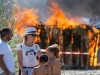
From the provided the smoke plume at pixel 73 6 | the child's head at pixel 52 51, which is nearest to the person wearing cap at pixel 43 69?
the child's head at pixel 52 51

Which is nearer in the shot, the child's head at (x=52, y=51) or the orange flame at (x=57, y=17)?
the child's head at (x=52, y=51)

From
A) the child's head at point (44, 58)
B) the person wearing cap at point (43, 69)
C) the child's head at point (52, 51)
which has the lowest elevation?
the person wearing cap at point (43, 69)

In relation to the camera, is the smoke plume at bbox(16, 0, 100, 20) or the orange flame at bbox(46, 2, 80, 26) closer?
the orange flame at bbox(46, 2, 80, 26)

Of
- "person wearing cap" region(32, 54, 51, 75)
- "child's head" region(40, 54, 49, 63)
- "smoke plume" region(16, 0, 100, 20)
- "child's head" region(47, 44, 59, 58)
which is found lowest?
"person wearing cap" region(32, 54, 51, 75)

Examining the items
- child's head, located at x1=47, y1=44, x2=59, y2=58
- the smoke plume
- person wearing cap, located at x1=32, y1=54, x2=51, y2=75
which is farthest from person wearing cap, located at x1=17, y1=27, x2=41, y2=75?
the smoke plume

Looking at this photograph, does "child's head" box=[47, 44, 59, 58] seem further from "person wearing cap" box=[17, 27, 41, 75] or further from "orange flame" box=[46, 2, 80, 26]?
"orange flame" box=[46, 2, 80, 26]

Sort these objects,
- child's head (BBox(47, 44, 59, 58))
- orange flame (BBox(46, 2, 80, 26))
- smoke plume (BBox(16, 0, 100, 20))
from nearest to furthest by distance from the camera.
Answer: child's head (BBox(47, 44, 59, 58))
orange flame (BBox(46, 2, 80, 26))
smoke plume (BBox(16, 0, 100, 20))

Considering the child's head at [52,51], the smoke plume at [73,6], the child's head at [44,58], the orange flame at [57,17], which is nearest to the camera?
the child's head at [44,58]

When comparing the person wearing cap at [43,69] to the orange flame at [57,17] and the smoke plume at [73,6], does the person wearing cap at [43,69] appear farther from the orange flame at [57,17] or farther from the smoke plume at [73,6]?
the smoke plume at [73,6]

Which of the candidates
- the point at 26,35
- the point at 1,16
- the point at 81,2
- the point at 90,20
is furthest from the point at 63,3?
the point at 26,35

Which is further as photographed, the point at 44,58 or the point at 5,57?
the point at 5,57

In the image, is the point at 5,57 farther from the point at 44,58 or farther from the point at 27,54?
the point at 44,58

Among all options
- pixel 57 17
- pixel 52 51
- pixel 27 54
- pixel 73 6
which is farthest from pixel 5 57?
pixel 73 6

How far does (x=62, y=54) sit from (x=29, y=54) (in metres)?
9.46
